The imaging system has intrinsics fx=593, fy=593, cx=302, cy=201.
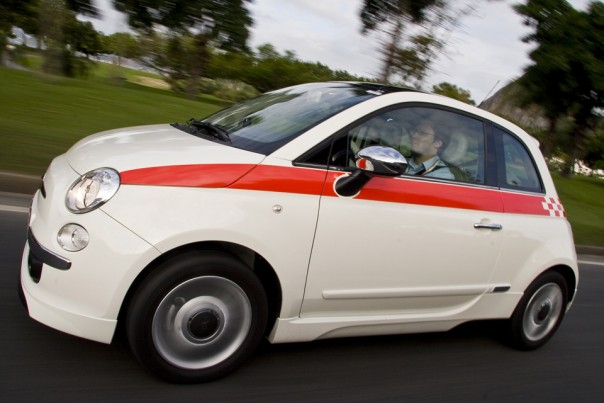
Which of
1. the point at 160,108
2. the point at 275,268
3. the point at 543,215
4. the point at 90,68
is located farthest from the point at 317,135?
the point at 90,68

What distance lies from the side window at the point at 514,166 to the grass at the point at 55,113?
4.74 meters

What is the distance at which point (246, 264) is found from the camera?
3.00m

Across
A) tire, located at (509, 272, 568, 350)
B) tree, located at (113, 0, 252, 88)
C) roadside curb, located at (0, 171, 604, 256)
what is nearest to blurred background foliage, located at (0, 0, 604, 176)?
tree, located at (113, 0, 252, 88)

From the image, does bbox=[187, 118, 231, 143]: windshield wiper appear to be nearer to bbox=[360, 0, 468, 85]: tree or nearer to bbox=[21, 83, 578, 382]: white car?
bbox=[21, 83, 578, 382]: white car

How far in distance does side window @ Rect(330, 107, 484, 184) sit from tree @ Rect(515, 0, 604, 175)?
2016 cm

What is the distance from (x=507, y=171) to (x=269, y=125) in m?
1.67

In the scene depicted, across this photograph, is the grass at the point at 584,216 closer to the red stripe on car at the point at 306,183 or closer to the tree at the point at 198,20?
the red stripe on car at the point at 306,183

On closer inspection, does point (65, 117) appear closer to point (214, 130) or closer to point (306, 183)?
point (214, 130)

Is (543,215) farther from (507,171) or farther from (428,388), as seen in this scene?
(428,388)

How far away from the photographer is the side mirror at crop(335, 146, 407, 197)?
3.10 metres

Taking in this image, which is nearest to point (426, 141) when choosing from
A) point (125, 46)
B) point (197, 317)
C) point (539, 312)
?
point (539, 312)

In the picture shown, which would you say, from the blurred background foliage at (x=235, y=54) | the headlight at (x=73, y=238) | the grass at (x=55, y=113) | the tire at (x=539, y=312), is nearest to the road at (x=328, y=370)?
the tire at (x=539, y=312)

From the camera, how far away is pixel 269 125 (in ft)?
11.4

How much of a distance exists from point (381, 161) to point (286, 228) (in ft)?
2.00
